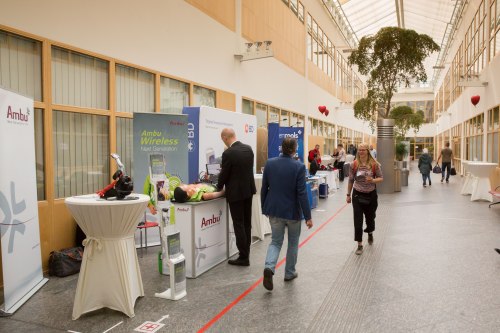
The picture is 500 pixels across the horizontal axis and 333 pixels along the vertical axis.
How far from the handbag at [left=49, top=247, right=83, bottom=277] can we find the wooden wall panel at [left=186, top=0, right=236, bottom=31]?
5404mm

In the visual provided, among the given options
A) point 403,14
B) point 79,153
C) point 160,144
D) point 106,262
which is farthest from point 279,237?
point 403,14

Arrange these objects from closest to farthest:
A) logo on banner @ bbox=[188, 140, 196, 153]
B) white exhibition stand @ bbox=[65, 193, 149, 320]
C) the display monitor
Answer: white exhibition stand @ bbox=[65, 193, 149, 320], the display monitor, logo on banner @ bbox=[188, 140, 196, 153]

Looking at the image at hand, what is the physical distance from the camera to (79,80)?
562 centimetres

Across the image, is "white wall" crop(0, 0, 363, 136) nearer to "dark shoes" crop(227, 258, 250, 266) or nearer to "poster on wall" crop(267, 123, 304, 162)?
"poster on wall" crop(267, 123, 304, 162)

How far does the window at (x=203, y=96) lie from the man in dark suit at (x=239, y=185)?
3.80m

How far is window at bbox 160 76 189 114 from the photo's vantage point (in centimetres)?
752

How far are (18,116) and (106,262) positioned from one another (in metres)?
1.69

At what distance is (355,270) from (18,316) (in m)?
3.49

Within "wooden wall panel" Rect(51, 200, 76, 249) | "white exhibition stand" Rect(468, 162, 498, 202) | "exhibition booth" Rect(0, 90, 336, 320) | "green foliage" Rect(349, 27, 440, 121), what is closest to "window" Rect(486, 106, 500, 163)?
"white exhibition stand" Rect(468, 162, 498, 202)

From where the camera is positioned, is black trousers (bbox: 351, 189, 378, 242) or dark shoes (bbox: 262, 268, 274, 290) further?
black trousers (bbox: 351, 189, 378, 242)

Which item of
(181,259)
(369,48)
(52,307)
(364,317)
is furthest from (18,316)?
(369,48)

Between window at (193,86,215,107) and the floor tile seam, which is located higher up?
window at (193,86,215,107)

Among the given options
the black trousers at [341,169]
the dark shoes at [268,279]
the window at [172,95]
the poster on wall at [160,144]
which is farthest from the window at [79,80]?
the black trousers at [341,169]

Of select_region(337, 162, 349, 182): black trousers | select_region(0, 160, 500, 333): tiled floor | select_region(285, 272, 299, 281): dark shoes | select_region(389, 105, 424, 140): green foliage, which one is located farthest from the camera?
select_region(389, 105, 424, 140): green foliage
